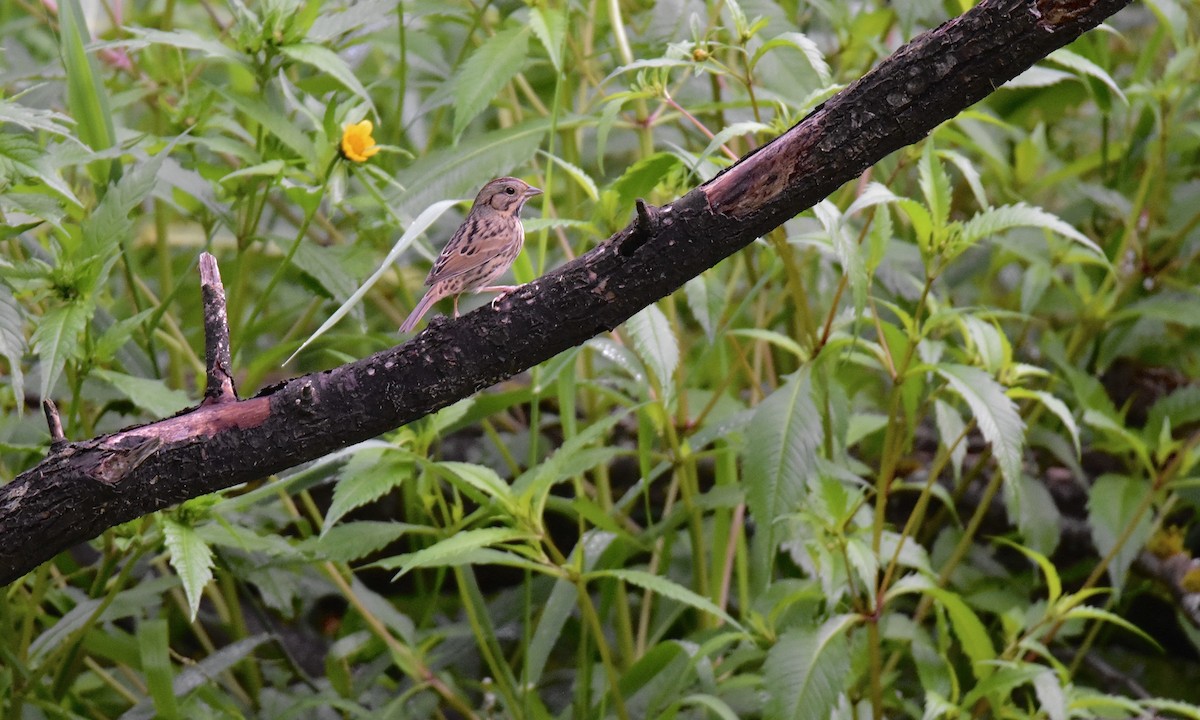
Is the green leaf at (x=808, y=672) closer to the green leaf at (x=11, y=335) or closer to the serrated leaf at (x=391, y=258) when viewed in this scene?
the serrated leaf at (x=391, y=258)

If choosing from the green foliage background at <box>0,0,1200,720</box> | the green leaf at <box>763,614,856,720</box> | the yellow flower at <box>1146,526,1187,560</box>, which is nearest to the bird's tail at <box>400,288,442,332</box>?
the green foliage background at <box>0,0,1200,720</box>

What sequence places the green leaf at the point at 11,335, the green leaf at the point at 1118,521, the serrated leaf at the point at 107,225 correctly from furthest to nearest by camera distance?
1. the green leaf at the point at 1118,521
2. the serrated leaf at the point at 107,225
3. the green leaf at the point at 11,335

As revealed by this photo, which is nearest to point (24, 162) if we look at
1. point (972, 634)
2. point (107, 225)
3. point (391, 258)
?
point (107, 225)

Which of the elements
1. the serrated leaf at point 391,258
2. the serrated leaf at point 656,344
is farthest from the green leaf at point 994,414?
the serrated leaf at point 391,258

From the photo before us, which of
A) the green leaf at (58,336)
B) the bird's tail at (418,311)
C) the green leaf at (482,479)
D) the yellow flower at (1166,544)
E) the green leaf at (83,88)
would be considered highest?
the green leaf at (83,88)

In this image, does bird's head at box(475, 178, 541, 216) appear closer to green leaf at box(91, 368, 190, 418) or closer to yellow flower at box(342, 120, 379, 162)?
yellow flower at box(342, 120, 379, 162)

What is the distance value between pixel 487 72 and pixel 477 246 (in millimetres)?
330

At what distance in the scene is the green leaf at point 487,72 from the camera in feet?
6.94

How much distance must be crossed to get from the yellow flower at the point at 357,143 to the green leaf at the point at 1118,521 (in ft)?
5.48

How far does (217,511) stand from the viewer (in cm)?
201

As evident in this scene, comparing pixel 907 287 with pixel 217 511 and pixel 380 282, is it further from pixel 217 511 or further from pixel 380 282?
pixel 217 511

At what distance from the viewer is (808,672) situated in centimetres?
193

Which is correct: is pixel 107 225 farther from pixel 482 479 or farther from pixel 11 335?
pixel 482 479

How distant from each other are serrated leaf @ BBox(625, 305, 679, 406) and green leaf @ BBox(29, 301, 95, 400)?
85 cm
